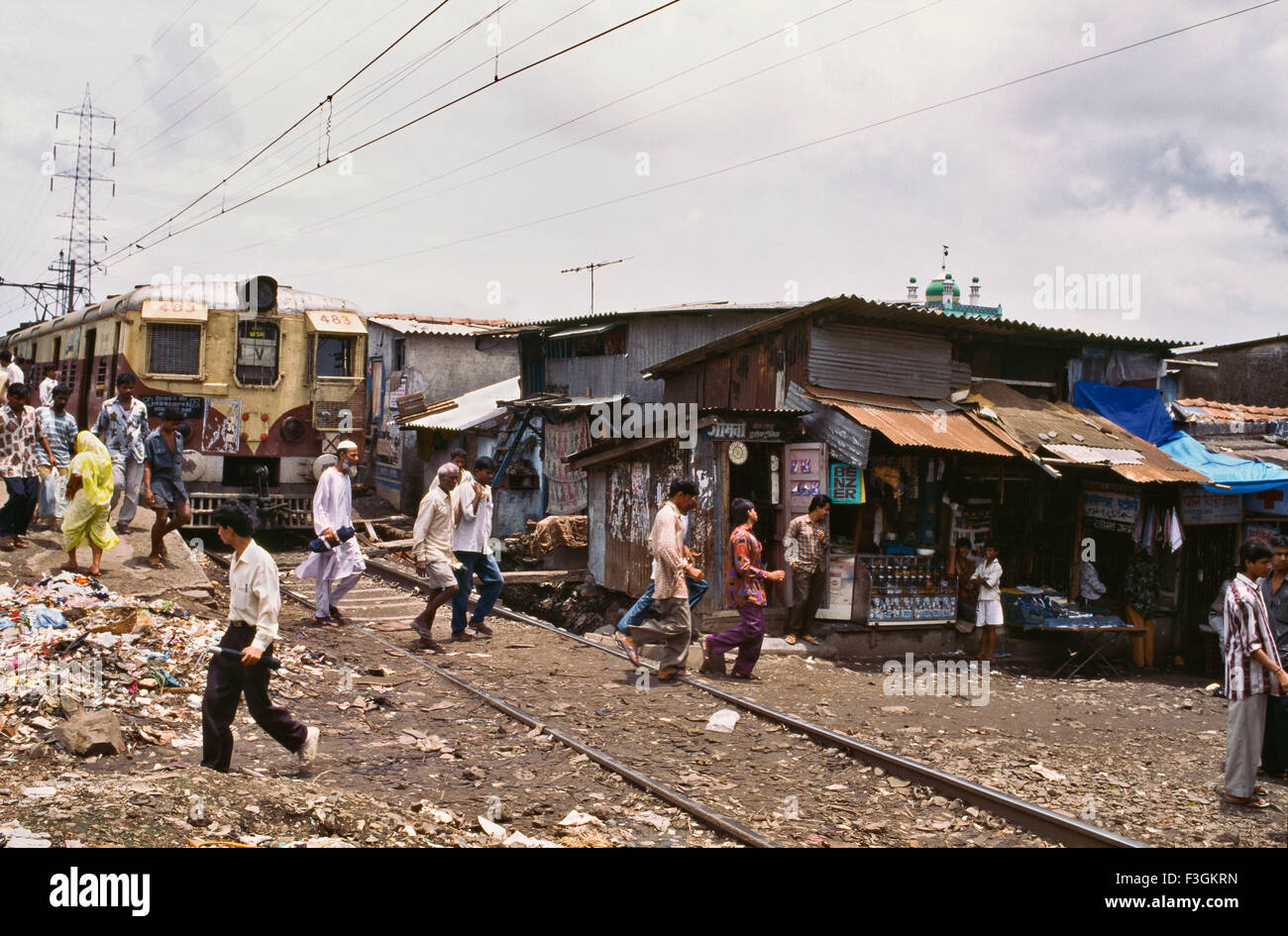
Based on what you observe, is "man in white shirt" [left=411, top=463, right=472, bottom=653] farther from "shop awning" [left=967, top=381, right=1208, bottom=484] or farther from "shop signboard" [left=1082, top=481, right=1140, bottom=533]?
"shop signboard" [left=1082, top=481, right=1140, bottom=533]

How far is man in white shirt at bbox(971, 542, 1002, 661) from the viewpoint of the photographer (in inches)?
501

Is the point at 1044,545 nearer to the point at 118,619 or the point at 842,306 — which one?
the point at 842,306

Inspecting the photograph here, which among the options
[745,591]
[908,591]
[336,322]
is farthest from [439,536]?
[336,322]

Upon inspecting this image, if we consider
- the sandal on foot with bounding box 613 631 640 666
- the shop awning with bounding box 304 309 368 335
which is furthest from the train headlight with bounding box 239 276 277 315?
the sandal on foot with bounding box 613 631 640 666

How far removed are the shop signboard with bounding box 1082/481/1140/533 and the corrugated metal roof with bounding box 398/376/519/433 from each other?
1149 cm

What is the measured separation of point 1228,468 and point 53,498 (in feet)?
50.8

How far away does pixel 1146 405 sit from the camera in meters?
15.7

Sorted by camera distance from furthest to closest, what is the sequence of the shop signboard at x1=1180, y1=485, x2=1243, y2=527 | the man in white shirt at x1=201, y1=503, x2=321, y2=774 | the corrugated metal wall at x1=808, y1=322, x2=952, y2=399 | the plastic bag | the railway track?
the shop signboard at x1=1180, y1=485, x2=1243, y2=527, the corrugated metal wall at x1=808, y1=322, x2=952, y2=399, the plastic bag, the railway track, the man in white shirt at x1=201, y1=503, x2=321, y2=774

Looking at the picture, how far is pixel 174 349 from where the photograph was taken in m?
15.3

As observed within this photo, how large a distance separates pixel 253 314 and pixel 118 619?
8439mm

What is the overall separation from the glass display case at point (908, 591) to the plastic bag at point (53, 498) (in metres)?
9.58

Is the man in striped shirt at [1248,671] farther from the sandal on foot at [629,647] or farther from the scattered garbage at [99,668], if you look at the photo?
the scattered garbage at [99,668]

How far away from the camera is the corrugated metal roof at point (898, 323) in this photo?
12.8 m
